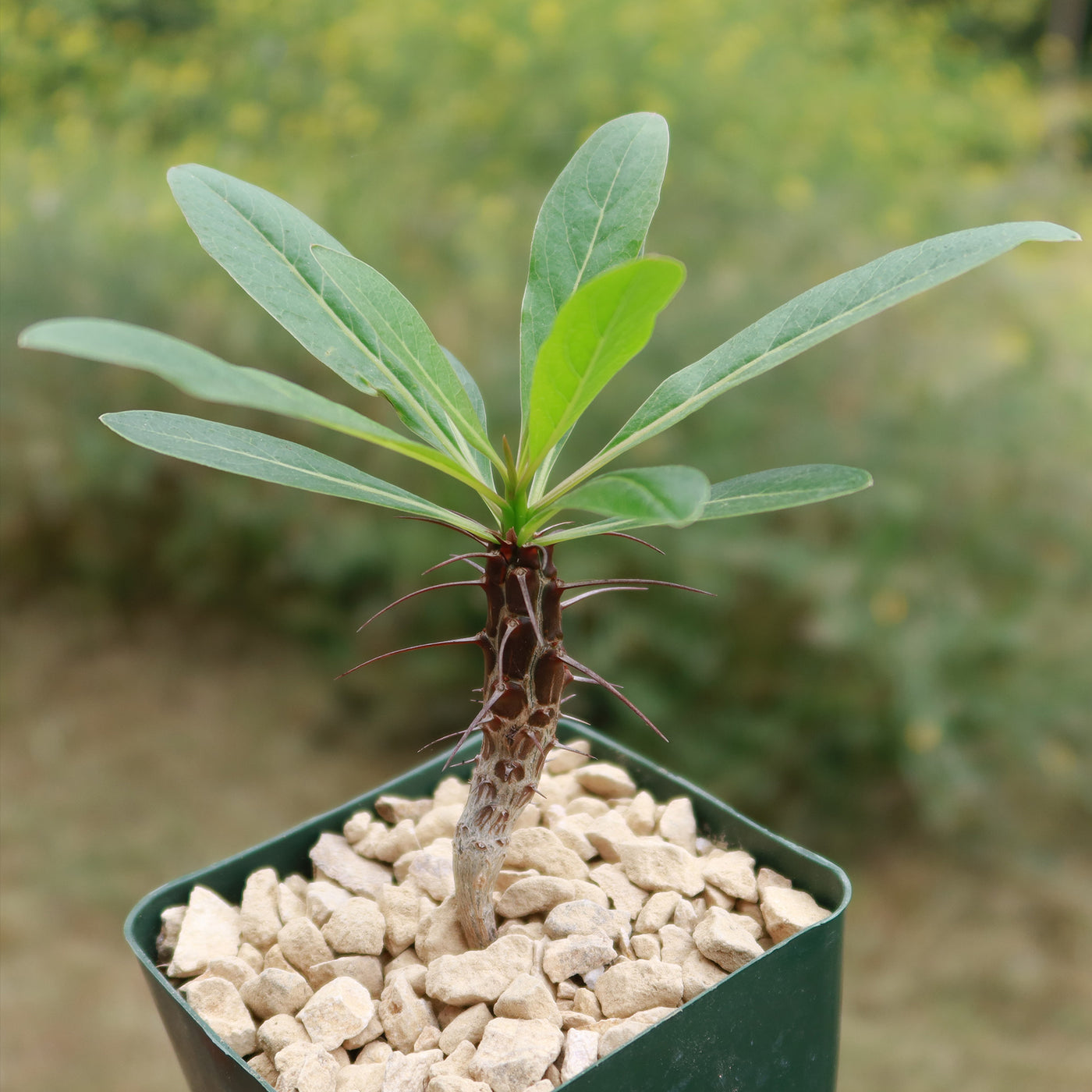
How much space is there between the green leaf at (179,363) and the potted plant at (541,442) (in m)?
0.05

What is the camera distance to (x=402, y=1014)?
0.62 meters

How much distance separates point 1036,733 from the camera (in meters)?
1.93

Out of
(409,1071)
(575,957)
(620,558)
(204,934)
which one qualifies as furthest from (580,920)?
(620,558)

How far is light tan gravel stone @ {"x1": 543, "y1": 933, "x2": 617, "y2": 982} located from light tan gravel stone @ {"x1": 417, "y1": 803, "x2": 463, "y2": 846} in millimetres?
155

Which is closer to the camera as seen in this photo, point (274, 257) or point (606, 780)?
point (274, 257)

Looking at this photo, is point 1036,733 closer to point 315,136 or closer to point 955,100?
point 315,136

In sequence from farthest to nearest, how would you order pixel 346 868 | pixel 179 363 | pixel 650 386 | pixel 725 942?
pixel 650 386 < pixel 346 868 < pixel 725 942 < pixel 179 363

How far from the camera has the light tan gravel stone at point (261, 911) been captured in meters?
0.71

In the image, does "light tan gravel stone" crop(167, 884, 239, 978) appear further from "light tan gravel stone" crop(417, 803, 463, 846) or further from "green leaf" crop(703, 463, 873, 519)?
"green leaf" crop(703, 463, 873, 519)

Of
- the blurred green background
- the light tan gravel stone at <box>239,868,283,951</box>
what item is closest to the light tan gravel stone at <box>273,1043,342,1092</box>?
the light tan gravel stone at <box>239,868,283,951</box>

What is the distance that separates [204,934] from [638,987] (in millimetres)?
273

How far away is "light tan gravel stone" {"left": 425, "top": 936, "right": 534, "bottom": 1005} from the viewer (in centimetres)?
62

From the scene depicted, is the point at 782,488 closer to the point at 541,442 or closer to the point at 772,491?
the point at 772,491

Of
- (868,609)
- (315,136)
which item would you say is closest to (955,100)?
(315,136)
